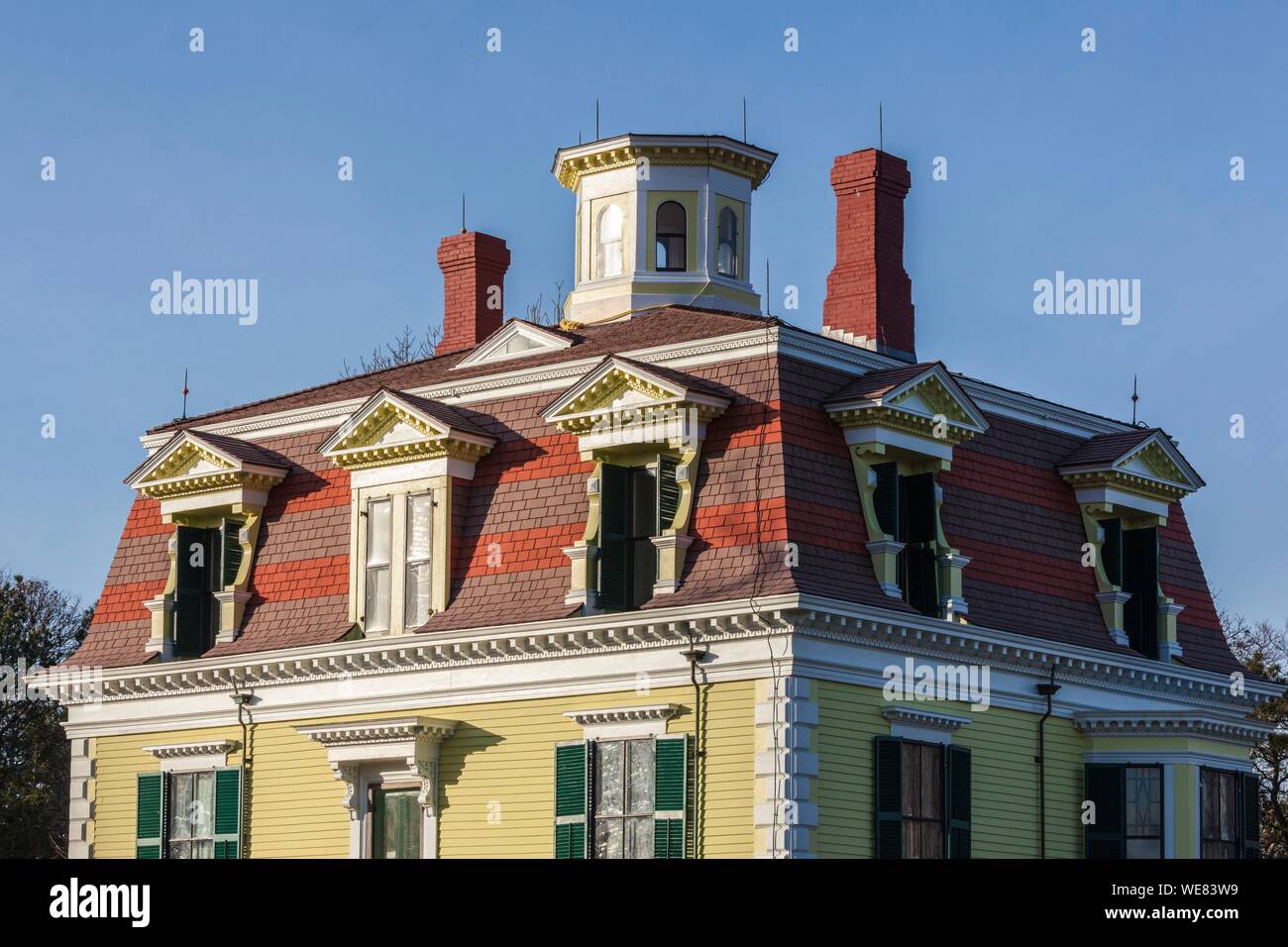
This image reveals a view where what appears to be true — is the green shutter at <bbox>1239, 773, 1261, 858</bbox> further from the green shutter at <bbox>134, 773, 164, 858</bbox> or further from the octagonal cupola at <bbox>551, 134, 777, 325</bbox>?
the green shutter at <bbox>134, 773, 164, 858</bbox>

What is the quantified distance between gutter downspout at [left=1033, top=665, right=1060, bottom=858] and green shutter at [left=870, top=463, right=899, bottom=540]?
352 cm

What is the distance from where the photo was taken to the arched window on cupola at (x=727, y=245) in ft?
125

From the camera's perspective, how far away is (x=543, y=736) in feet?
103

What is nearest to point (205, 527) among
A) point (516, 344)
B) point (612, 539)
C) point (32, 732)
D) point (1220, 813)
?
point (516, 344)

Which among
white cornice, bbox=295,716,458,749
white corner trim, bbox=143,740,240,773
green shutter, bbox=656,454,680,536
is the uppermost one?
green shutter, bbox=656,454,680,536

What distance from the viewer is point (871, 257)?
34938 mm

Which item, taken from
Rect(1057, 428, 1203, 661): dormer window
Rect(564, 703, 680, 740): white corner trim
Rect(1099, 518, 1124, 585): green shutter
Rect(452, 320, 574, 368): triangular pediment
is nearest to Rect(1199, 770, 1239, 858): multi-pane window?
Rect(1057, 428, 1203, 661): dormer window

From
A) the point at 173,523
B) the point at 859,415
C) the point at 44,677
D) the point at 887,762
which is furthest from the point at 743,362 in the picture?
the point at 44,677

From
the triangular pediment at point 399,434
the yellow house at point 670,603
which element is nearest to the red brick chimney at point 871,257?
the yellow house at point 670,603

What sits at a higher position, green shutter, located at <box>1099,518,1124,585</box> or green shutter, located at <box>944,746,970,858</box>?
green shutter, located at <box>1099,518,1124,585</box>

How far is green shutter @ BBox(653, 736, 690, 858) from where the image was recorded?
29.5 metres

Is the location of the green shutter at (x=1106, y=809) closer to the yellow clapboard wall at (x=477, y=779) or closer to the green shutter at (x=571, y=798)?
the yellow clapboard wall at (x=477, y=779)

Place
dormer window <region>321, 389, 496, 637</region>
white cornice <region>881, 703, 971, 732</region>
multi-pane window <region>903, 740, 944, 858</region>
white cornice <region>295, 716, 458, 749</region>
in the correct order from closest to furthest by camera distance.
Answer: white cornice <region>881, 703, 971, 732</region> → multi-pane window <region>903, 740, 944, 858</region> → white cornice <region>295, 716, 458, 749</region> → dormer window <region>321, 389, 496, 637</region>
